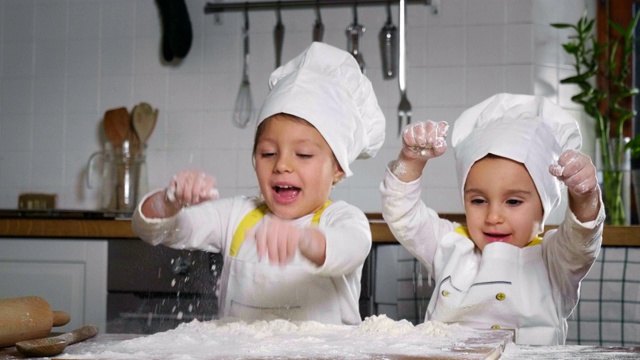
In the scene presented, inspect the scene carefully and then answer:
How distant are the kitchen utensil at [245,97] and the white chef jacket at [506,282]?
1.33 metres

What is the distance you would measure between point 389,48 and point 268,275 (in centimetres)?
139

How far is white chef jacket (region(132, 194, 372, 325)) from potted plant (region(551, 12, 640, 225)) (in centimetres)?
122

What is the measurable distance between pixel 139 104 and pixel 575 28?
4.48ft

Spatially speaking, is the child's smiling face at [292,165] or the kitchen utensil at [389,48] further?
the kitchen utensil at [389,48]

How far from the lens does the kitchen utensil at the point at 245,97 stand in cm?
278

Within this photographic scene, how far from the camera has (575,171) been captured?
1.21m

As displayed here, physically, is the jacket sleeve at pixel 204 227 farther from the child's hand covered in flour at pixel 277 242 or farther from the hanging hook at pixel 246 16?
the hanging hook at pixel 246 16

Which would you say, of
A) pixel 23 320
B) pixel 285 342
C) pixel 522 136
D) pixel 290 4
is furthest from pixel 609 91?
pixel 23 320

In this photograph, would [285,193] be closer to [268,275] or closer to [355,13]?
[268,275]

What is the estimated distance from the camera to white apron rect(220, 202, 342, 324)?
139 cm

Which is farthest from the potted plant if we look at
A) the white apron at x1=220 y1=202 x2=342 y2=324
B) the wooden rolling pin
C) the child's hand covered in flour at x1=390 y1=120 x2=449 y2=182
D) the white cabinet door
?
the wooden rolling pin

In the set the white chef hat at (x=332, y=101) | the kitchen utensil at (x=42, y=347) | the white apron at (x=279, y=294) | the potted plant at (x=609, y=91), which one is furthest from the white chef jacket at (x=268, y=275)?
the potted plant at (x=609, y=91)

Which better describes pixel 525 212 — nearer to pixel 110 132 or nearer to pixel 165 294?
pixel 165 294

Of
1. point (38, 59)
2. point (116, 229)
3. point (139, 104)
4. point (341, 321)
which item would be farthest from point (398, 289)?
point (38, 59)
